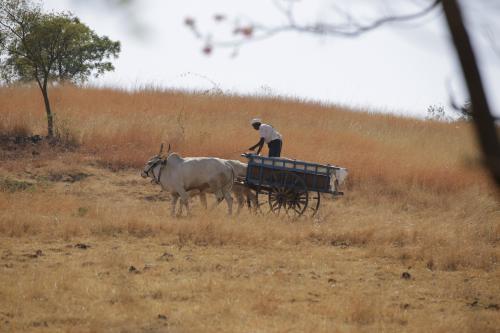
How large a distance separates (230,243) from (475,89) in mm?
8430

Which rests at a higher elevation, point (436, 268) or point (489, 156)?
point (489, 156)

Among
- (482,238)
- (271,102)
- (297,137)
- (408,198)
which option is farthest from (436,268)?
(271,102)

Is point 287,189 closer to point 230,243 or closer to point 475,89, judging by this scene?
point 230,243

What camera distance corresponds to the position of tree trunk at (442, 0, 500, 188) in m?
1.88

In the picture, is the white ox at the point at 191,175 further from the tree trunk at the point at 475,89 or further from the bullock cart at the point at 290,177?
the tree trunk at the point at 475,89

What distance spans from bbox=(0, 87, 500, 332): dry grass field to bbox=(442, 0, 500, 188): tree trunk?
0.09 metres

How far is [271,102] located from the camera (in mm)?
25844

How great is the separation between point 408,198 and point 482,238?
15.5 feet

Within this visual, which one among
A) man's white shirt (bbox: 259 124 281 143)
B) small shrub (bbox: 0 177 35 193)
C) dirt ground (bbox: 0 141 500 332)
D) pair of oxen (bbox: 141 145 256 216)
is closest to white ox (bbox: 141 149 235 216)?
Answer: pair of oxen (bbox: 141 145 256 216)

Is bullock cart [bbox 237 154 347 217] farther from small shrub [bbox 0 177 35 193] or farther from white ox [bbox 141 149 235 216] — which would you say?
small shrub [bbox 0 177 35 193]

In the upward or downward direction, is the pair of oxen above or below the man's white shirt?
below

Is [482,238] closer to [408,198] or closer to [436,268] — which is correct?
[436,268]

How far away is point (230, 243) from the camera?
10188 mm

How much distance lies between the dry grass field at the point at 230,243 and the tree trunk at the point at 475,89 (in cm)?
9
